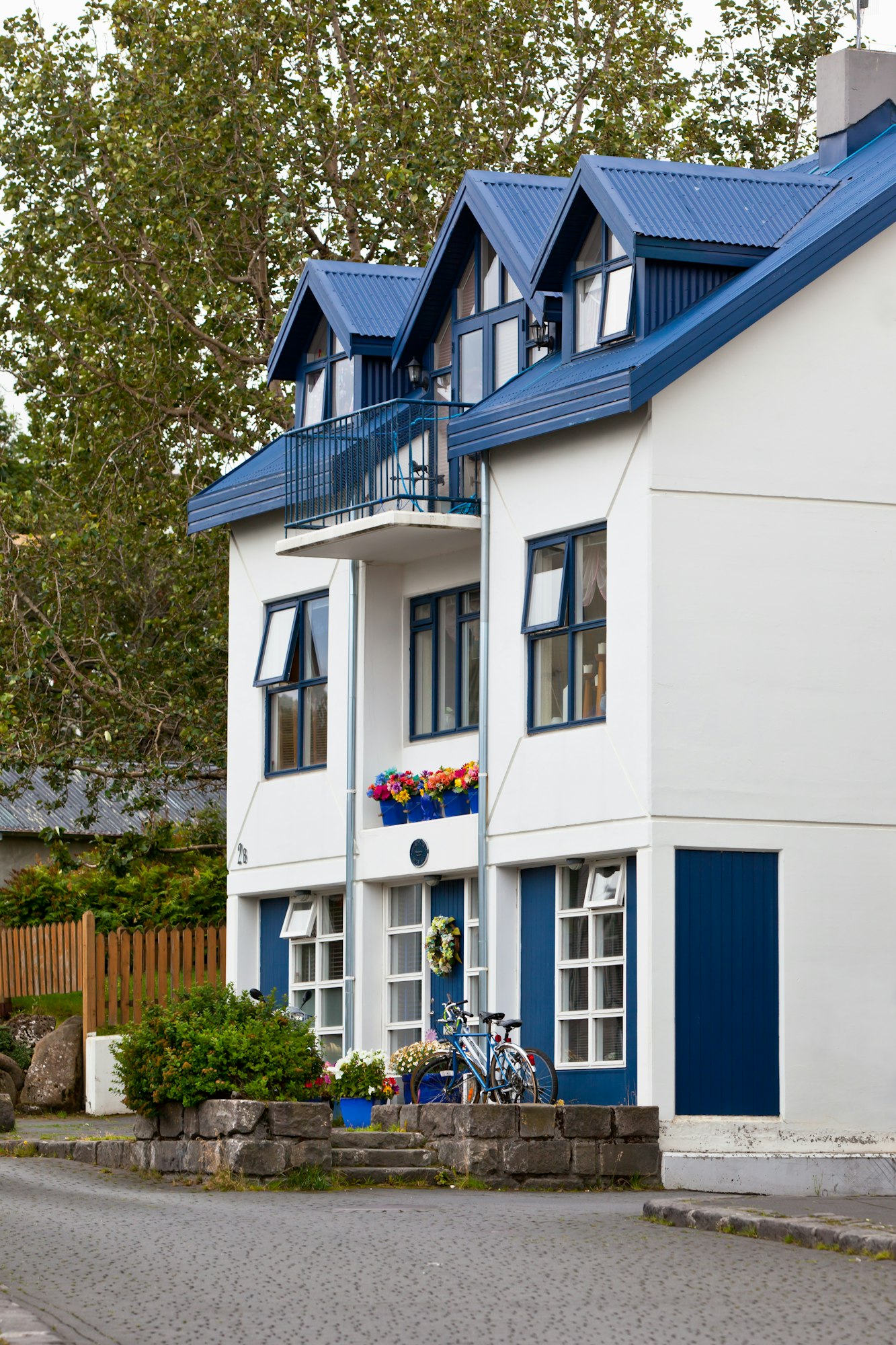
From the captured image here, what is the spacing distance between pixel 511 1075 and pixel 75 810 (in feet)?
85.2

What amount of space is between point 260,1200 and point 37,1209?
1666 millimetres

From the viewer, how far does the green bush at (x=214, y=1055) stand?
17.6 meters

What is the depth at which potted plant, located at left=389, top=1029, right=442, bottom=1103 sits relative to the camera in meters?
21.0

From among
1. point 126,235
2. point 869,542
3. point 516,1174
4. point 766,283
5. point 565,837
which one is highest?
point 126,235

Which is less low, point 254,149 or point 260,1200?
point 254,149

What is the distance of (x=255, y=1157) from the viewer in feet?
56.1

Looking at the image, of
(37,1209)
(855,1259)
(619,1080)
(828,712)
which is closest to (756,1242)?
(855,1259)

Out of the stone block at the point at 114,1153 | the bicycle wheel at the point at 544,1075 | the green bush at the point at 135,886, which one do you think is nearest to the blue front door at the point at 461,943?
the bicycle wheel at the point at 544,1075

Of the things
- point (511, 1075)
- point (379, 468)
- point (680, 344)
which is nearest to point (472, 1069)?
point (511, 1075)

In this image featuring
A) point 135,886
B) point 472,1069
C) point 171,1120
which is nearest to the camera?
point 171,1120

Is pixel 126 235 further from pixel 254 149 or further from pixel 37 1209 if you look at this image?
pixel 37 1209

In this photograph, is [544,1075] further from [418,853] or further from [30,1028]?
[30,1028]

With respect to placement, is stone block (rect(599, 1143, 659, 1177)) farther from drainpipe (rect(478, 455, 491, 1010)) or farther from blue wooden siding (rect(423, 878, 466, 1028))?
blue wooden siding (rect(423, 878, 466, 1028))

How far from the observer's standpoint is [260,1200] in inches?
637
